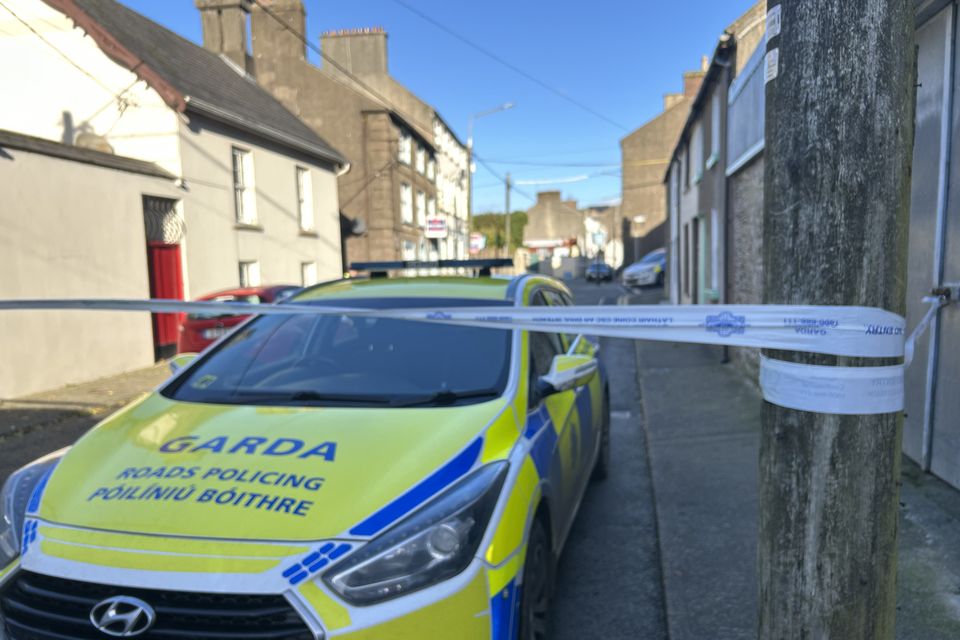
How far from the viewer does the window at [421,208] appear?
28.5 metres

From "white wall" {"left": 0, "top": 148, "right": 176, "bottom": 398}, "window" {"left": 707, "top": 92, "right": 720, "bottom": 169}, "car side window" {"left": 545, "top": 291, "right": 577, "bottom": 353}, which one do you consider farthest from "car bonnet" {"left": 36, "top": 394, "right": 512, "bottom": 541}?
"window" {"left": 707, "top": 92, "right": 720, "bottom": 169}

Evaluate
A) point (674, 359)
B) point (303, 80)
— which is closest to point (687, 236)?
point (674, 359)

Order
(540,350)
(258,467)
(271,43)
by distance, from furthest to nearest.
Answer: (271,43)
(540,350)
(258,467)

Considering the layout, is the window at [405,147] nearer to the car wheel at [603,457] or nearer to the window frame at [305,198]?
the window frame at [305,198]

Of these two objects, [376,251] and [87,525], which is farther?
[376,251]

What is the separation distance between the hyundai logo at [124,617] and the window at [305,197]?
54.7 ft

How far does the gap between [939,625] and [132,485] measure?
3176 millimetres

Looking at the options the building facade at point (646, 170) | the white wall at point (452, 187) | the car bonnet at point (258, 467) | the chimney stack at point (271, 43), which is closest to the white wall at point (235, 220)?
the chimney stack at point (271, 43)

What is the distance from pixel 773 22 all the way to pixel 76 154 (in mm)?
10668

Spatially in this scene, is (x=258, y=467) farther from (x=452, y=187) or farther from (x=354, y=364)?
(x=452, y=187)

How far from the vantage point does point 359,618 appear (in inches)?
70.4

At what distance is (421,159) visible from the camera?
29000 millimetres

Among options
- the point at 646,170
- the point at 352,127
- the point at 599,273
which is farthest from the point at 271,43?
the point at 646,170

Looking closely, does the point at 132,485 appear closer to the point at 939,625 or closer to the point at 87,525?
the point at 87,525
